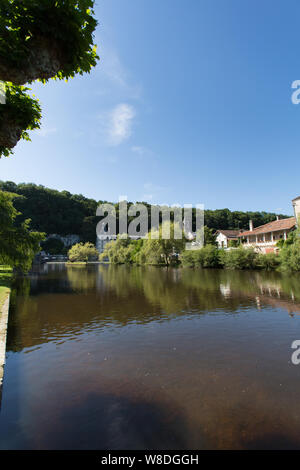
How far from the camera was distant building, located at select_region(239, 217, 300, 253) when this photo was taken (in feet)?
139

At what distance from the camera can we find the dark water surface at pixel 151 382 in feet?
13.2

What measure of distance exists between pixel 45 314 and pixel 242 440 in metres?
10.7

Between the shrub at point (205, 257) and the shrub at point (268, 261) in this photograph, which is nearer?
the shrub at point (268, 261)

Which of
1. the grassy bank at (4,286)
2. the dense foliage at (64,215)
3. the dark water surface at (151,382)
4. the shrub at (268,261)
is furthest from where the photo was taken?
the dense foliage at (64,215)

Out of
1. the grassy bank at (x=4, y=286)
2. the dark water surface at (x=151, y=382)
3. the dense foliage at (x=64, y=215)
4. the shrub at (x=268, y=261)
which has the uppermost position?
the dense foliage at (x=64, y=215)

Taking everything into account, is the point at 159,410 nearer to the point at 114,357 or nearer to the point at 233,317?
the point at 114,357

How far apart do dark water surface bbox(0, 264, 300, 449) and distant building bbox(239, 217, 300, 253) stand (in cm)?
3592

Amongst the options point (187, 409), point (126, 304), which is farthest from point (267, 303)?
point (187, 409)
